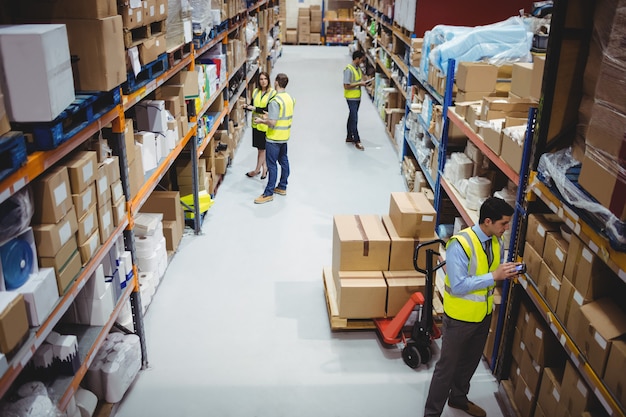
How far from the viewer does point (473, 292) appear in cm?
342

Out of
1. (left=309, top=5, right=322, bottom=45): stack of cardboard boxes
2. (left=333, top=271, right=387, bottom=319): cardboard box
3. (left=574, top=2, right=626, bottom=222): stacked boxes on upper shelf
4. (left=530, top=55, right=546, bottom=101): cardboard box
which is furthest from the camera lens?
(left=309, top=5, right=322, bottom=45): stack of cardboard boxes

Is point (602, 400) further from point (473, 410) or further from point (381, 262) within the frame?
point (381, 262)

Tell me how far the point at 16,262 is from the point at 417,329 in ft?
9.69

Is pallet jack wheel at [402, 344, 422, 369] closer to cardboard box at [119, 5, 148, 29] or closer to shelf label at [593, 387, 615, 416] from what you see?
shelf label at [593, 387, 615, 416]

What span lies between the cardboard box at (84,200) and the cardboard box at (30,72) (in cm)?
55

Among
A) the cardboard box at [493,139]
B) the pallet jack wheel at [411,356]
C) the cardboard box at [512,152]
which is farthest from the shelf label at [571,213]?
the pallet jack wheel at [411,356]

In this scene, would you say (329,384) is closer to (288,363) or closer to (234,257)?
(288,363)

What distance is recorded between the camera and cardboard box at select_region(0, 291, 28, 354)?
2279 millimetres

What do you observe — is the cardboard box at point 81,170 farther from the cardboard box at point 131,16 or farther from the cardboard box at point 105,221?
the cardboard box at point 131,16

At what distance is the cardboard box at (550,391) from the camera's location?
326cm

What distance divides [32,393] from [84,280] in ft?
2.12

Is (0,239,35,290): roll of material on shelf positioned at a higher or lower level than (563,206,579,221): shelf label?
lower

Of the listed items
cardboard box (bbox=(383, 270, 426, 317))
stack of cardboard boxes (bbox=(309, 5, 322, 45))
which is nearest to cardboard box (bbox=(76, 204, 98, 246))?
cardboard box (bbox=(383, 270, 426, 317))

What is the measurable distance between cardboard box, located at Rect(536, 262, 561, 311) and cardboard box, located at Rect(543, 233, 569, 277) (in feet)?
0.09
